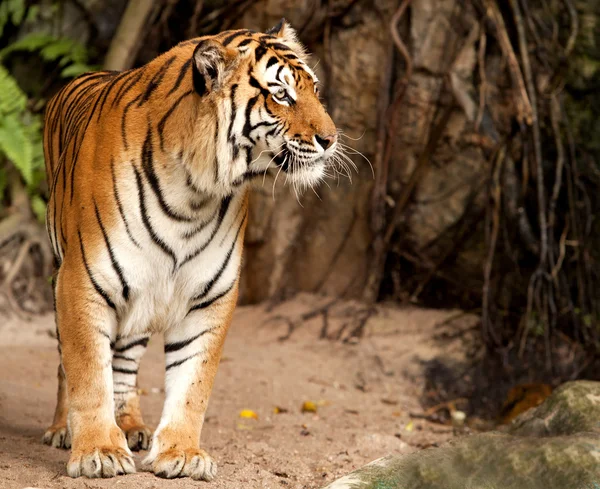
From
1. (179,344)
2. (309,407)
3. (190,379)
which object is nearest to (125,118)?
(179,344)

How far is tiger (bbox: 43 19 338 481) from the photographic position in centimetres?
345

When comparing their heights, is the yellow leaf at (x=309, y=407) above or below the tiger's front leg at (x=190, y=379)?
below

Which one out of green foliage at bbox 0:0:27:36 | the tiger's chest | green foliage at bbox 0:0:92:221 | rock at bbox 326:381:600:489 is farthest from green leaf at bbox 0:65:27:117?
rock at bbox 326:381:600:489

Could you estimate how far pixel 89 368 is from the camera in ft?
11.3

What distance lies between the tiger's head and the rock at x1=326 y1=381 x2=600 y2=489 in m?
1.16

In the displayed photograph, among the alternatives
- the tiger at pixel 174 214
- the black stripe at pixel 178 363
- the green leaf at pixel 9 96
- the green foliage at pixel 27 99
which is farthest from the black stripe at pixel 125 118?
the green leaf at pixel 9 96

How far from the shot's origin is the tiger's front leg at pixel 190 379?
3521 millimetres

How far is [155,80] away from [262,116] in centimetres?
53

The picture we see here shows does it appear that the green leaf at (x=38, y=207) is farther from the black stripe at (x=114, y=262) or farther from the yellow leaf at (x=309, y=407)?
the black stripe at (x=114, y=262)

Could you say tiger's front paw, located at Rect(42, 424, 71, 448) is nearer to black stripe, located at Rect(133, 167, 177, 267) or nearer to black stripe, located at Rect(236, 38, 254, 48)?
black stripe, located at Rect(133, 167, 177, 267)

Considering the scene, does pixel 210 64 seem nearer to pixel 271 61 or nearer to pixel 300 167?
pixel 271 61

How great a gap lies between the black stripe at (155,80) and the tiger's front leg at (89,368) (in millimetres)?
727

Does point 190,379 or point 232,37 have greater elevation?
point 232,37

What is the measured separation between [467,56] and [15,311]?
398 centimetres
